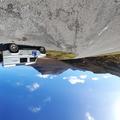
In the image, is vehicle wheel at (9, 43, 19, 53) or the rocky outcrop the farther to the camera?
the rocky outcrop

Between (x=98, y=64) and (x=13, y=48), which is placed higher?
(x=13, y=48)

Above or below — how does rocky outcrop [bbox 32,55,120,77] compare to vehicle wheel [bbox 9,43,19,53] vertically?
below

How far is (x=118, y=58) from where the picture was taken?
131500 millimetres

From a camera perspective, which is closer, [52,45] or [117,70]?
[117,70]

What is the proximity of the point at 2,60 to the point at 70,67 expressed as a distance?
88.9 metres

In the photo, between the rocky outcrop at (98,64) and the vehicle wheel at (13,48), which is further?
the rocky outcrop at (98,64)

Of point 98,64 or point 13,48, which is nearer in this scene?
point 13,48

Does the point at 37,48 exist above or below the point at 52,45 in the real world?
above

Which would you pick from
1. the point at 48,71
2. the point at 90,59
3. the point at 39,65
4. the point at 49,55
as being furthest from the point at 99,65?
the point at 48,71

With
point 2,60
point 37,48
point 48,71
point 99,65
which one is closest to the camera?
point 2,60

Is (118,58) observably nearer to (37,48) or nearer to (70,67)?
(70,67)

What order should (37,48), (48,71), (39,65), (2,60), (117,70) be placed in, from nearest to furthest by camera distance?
(2,60), (37,48), (117,70), (39,65), (48,71)

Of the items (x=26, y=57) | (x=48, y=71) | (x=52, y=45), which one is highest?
(x=26, y=57)

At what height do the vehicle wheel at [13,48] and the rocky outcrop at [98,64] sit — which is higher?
the vehicle wheel at [13,48]
